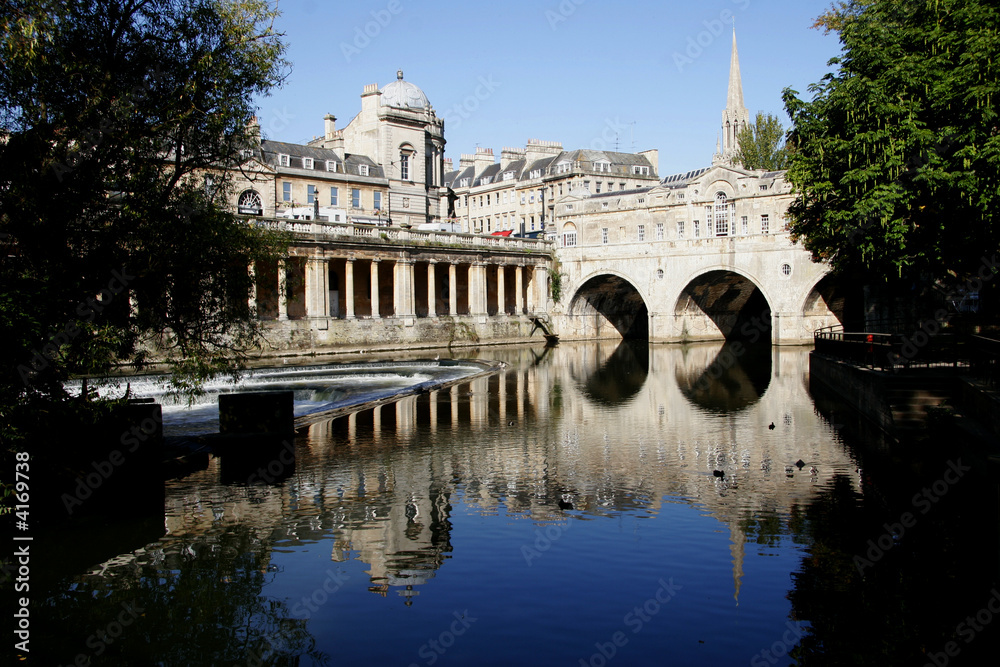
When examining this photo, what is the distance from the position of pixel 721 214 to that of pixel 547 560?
52.3 meters

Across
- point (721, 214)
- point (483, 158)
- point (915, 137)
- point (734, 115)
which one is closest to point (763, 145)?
point (734, 115)

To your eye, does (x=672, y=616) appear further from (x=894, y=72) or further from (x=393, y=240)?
(x=393, y=240)

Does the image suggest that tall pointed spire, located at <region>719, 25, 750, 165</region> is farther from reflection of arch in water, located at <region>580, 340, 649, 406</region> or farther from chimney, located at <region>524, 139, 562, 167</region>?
reflection of arch in water, located at <region>580, 340, 649, 406</region>

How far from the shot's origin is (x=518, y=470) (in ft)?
59.2

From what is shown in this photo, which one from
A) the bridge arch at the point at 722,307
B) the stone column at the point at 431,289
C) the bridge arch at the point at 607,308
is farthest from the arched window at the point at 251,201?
the bridge arch at the point at 722,307

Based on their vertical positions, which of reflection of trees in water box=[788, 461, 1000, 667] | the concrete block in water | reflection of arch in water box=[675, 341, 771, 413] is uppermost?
the concrete block in water

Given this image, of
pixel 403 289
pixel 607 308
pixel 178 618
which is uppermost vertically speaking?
pixel 403 289

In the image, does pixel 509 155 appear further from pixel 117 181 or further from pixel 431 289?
pixel 117 181

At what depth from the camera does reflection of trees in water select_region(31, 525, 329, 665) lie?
29.9 feet

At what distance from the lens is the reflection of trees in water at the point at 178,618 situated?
9117mm

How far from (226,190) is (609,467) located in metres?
10.9

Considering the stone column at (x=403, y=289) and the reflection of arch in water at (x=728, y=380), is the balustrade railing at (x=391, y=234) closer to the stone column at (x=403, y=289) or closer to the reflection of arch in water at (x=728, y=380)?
the stone column at (x=403, y=289)

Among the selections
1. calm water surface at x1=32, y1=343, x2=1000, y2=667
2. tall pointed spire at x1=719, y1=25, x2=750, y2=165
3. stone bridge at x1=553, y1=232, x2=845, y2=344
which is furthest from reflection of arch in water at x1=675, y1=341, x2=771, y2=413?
tall pointed spire at x1=719, y1=25, x2=750, y2=165

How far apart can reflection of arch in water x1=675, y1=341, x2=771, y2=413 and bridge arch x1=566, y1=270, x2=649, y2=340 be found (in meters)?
14.9
